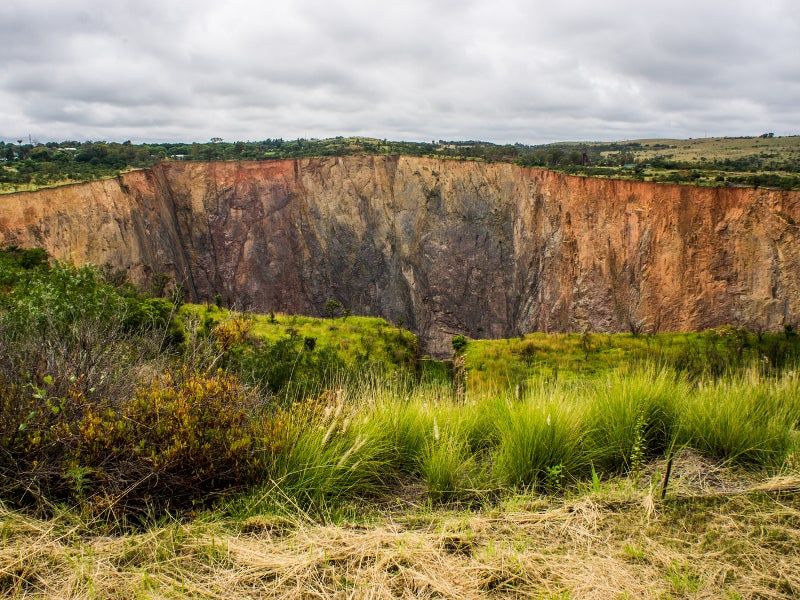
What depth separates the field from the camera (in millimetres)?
2998

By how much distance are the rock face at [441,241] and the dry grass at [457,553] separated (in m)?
27.7

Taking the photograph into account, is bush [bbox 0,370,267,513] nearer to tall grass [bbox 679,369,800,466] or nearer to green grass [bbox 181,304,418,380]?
tall grass [bbox 679,369,800,466]

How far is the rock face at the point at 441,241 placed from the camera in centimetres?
2869

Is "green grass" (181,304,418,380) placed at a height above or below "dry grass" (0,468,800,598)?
below

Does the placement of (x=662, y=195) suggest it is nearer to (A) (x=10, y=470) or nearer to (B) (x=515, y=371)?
(B) (x=515, y=371)

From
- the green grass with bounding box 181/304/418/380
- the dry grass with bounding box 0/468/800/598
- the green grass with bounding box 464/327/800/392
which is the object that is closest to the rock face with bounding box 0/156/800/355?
the green grass with bounding box 181/304/418/380

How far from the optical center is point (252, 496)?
3834mm

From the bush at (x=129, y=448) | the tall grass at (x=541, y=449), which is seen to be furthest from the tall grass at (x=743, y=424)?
the bush at (x=129, y=448)

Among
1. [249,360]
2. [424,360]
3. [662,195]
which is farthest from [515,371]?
[662,195]

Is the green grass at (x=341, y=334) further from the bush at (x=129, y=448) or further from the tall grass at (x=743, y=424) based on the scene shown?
the bush at (x=129, y=448)

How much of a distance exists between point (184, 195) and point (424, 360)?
29.3m

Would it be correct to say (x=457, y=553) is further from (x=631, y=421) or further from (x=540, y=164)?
(x=540, y=164)

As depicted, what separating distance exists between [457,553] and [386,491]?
109 cm

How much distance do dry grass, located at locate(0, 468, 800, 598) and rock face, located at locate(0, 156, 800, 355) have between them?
2769 centimetres
